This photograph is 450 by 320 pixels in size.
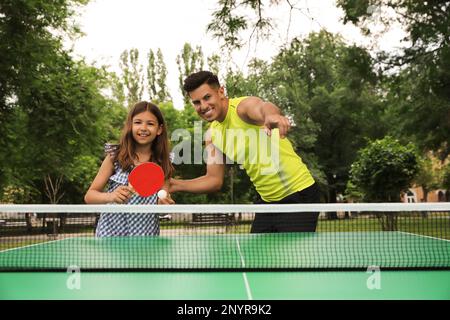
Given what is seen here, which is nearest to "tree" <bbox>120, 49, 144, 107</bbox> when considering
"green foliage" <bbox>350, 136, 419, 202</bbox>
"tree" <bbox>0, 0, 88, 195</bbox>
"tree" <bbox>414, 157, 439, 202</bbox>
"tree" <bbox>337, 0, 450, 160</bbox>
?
"tree" <bbox>0, 0, 88, 195</bbox>

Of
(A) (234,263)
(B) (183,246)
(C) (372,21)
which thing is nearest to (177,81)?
(B) (183,246)

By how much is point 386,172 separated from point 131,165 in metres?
12.0

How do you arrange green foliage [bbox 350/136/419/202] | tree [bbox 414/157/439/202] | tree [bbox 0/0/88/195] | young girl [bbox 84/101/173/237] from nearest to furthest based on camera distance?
young girl [bbox 84/101/173/237]
tree [bbox 0/0/88/195]
green foliage [bbox 350/136/419/202]
tree [bbox 414/157/439/202]

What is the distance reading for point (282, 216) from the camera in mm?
3320

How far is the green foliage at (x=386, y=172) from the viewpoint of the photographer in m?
13.6

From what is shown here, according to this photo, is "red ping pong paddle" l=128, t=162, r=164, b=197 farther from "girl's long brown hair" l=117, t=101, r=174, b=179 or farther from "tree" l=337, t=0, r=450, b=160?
"tree" l=337, t=0, r=450, b=160

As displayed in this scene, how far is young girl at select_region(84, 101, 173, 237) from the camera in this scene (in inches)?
105

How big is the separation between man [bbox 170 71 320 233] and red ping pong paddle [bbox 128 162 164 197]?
1.47ft

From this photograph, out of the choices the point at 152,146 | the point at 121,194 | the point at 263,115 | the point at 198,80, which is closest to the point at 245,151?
the point at 263,115

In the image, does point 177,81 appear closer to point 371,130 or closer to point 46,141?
point 46,141

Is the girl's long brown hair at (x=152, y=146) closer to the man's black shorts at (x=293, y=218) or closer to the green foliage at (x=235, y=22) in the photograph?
the man's black shorts at (x=293, y=218)

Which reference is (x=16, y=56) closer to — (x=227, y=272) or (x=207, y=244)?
(x=207, y=244)

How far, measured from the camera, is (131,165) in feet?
8.72

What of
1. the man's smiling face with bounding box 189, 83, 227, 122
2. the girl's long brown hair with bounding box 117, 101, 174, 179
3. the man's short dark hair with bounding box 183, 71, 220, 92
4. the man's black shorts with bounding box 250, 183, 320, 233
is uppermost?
the man's short dark hair with bounding box 183, 71, 220, 92
